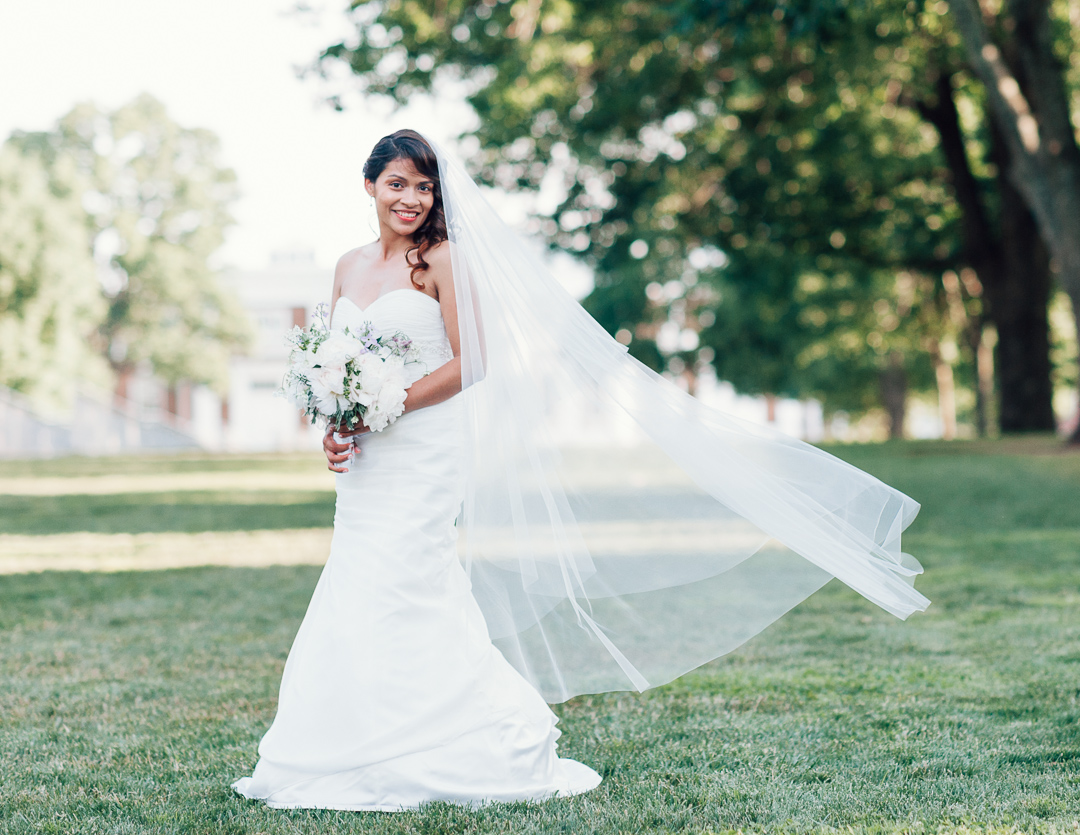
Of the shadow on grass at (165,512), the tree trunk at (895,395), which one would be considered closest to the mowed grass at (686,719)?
the shadow on grass at (165,512)

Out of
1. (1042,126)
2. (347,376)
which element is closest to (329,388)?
(347,376)

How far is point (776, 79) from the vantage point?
19.4 metres

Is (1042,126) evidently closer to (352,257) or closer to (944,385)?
(352,257)

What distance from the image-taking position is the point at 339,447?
399 centimetres

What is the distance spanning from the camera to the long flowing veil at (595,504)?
421 centimetres

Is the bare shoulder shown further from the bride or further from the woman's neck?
the woman's neck

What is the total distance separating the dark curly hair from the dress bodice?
74 mm

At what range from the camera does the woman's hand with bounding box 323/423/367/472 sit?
3990mm

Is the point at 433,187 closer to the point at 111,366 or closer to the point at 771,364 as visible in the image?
the point at 771,364

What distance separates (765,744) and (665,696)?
0.95m

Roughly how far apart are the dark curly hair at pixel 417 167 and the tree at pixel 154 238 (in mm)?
43872

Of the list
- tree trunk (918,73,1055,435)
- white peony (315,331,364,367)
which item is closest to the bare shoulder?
white peony (315,331,364,367)

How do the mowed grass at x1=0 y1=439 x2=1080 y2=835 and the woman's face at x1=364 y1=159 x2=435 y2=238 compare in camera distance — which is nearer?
the mowed grass at x1=0 y1=439 x2=1080 y2=835

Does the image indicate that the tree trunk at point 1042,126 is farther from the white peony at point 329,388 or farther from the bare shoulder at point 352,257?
the white peony at point 329,388
